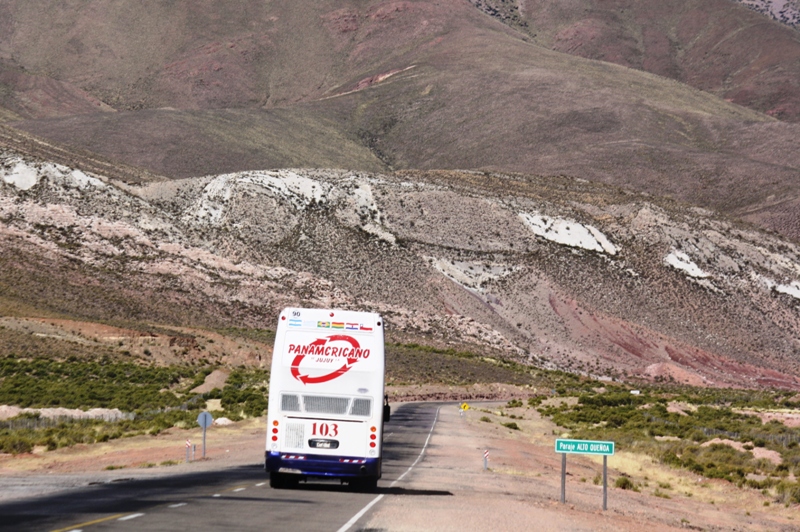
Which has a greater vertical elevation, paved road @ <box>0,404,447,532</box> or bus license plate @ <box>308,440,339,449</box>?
bus license plate @ <box>308,440,339,449</box>

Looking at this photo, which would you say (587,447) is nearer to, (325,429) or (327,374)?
(325,429)

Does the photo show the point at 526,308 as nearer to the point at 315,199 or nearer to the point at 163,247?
the point at 315,199

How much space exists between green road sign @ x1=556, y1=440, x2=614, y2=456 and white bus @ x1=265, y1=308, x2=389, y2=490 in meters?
3.87

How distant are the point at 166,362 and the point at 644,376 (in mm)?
49509

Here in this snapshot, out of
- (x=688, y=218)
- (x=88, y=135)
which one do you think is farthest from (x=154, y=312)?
(x=88, y=135)

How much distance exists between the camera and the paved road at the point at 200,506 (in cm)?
1516

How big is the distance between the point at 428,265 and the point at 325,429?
89538 mm

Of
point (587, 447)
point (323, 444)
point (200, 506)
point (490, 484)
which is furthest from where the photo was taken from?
point (490, 484)

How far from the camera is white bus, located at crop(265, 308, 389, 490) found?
21.0 meters

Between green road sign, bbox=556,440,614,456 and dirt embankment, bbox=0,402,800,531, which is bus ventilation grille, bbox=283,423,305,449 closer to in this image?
dirt embankment, bbox=0,402,800,531

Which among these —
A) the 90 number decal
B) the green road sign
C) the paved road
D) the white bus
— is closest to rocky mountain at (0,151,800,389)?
the paved road

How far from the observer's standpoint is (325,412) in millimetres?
21094

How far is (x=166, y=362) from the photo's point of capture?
6962 centimetres

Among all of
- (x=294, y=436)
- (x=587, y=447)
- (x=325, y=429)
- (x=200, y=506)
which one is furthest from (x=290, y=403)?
(x=587, y=447)
